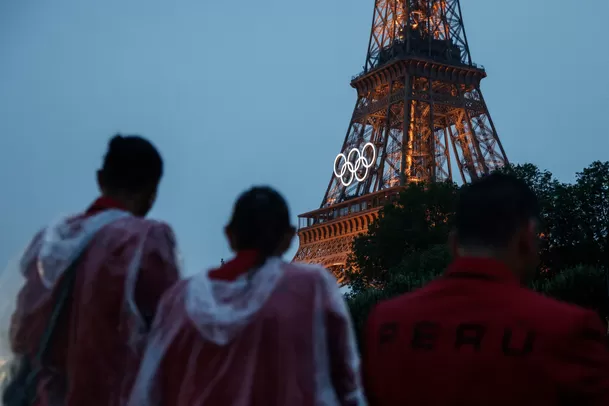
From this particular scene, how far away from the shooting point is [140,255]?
13.5 ft

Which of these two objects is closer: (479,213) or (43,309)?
(479,213)

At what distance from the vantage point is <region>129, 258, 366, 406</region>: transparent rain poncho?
3.55 metres

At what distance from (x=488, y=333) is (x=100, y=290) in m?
2.09

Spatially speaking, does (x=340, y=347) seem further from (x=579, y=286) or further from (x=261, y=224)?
(x=579, y=286)

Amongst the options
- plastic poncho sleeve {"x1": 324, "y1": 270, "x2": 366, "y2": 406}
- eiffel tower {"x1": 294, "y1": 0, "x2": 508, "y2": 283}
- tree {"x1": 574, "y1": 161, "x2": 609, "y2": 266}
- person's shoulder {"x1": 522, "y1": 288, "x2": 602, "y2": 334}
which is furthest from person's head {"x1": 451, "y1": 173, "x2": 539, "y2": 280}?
eiffel tower {"x1": 294, "y1": 0, "x2": 508, "y2": 283}

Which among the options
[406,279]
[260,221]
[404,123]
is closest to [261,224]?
[260,221]

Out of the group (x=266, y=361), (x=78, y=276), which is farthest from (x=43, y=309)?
(x=266, y=361)

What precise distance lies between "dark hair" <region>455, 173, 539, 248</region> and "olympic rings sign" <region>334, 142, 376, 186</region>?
48.5 metres

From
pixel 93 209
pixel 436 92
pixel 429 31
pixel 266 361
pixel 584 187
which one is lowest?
pixel 266 361

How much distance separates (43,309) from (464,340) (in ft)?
7.76

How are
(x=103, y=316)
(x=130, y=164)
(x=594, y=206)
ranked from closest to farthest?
(x=103, y=316)
(x=130, y=164)
(x=594, y=206)

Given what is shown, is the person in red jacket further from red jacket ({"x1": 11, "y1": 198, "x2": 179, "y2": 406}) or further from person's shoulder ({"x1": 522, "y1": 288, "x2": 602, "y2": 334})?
red jacket ({"x1": 11, "y1": 198, "x2": 179, "y2": 406})

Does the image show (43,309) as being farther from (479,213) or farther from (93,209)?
(479,213)

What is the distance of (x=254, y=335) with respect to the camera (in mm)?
3580
